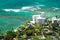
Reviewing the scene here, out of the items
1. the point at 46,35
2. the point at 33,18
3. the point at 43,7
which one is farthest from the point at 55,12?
the point at 46,35

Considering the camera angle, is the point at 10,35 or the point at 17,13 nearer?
the point at 10,35

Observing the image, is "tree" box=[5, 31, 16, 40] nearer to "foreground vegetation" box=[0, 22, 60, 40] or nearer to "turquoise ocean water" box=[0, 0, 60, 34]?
"foreground vegetation" box=[0, 22, 60, 40]

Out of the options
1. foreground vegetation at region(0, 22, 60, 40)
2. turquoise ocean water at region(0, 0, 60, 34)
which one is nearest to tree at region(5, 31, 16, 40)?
foreground vegetation at region(0, 22, 60, 40)

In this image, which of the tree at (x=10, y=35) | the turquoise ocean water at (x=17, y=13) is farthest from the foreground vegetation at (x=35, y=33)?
the turquoise ocean water at (x=17, y=13)

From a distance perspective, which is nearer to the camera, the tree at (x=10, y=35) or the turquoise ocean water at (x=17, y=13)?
the tree at (x=10, y=35)

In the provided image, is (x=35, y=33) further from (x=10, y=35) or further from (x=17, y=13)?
(x=17, y=13)

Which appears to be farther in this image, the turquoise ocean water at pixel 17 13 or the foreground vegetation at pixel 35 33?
the turquoise ocean water at pixel 17 13

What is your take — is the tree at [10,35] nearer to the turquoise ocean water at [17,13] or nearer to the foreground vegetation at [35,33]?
the foreground vegetation at [35,33]

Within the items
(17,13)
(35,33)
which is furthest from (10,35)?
(17,13)
